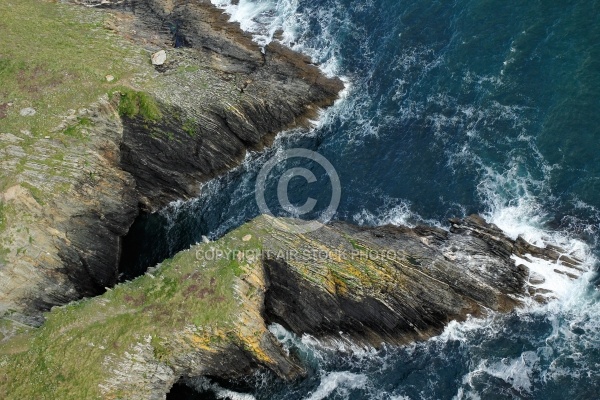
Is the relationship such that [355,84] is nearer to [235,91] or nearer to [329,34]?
[329,34]

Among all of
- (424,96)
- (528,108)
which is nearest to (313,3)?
(424,96)

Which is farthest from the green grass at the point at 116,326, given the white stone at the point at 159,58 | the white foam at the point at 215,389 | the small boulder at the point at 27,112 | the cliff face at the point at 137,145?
the white stone at the point at 159,58

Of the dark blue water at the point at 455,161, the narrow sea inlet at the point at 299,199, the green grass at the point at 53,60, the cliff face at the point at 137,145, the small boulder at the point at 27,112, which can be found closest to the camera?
the narrow sea inlet at the point at 299,199

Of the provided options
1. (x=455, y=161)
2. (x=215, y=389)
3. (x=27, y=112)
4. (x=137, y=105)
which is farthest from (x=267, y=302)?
(x=27, y=112)

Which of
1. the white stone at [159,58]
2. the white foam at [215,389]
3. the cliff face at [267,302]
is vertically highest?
the white stone at [159,58]

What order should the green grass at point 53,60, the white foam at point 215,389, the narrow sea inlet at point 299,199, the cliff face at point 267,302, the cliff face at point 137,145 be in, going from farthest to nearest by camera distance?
the green grass at point 53,60
the cliff face at point 137,145
the white foam at point 215,389
the narrow sea inlet at point 299,199
the cliff face at point 267,302

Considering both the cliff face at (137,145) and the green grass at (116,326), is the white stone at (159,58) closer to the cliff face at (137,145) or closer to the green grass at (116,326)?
the cliff face at (137,145)

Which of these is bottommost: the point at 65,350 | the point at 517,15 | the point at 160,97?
the point at 65,350
